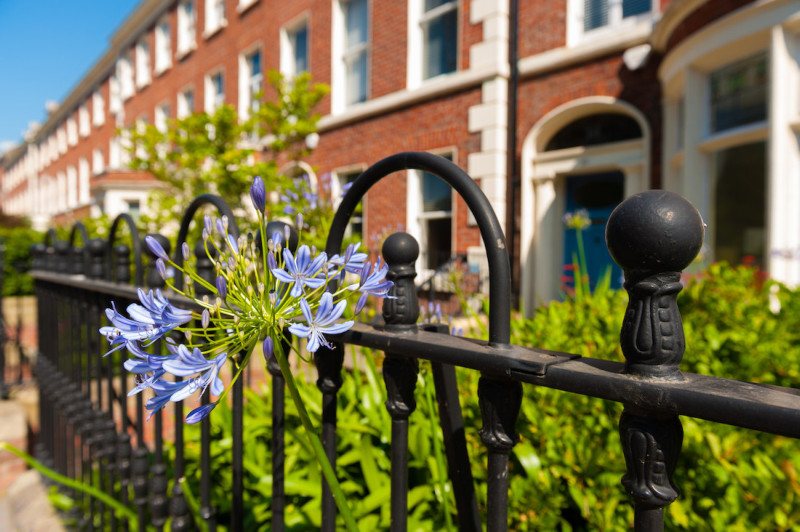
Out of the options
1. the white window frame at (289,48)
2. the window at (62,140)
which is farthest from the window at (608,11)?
the window at (62,140)

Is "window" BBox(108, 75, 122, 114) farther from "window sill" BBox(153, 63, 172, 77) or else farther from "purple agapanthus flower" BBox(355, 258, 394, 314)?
"purple agapanthus flower" BBox(355, 258, 394, 314)

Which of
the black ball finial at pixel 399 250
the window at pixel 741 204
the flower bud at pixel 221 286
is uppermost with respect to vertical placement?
the window at pixel 741 204

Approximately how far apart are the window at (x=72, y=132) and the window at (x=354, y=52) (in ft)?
87.8

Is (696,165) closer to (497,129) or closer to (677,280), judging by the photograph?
(497,129)

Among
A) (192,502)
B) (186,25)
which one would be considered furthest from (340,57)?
(192,502)

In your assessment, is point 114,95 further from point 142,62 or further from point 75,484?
point 75,484

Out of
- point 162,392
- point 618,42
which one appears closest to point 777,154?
point 618,42

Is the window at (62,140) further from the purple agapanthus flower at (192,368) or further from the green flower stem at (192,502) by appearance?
→ the purple agapanthus flower at (192,368)

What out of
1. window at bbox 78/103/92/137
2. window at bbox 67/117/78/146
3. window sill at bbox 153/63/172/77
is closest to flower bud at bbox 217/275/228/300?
window sill at bbox 153/63/172/77

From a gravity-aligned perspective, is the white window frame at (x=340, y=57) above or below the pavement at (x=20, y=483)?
above

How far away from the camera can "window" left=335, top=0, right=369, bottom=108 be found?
1025 centimetres

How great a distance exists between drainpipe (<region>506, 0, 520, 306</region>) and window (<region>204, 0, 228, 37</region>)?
10.6 m

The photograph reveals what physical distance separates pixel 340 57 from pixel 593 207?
616cm

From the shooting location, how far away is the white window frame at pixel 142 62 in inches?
794
